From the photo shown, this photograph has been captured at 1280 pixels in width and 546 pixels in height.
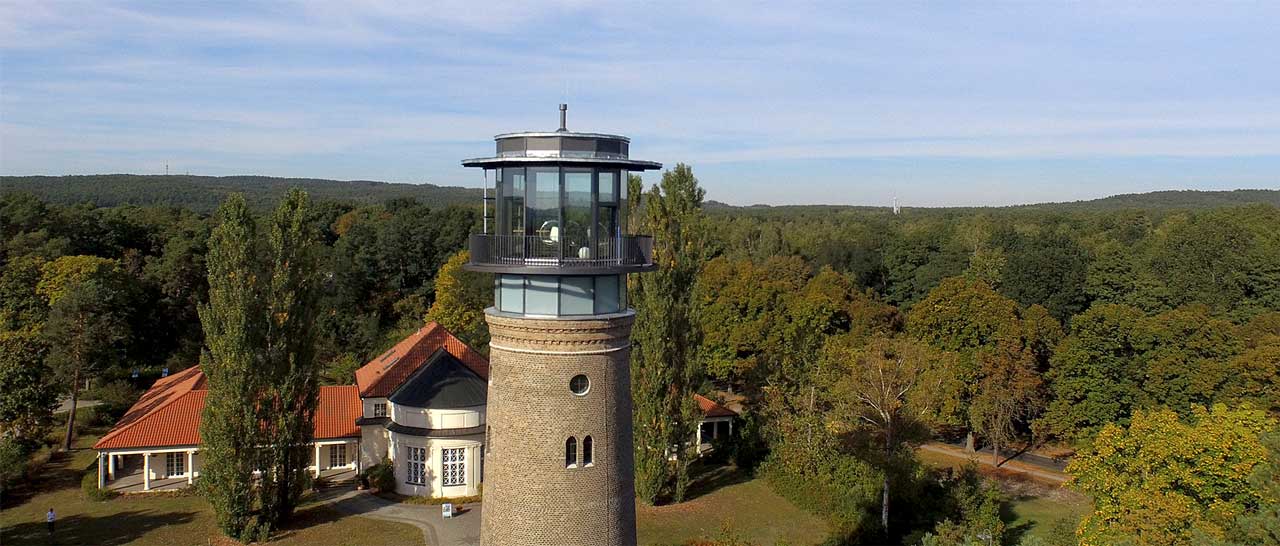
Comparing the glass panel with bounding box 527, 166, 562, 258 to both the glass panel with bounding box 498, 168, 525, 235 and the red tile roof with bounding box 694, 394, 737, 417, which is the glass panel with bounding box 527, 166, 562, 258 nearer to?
the glass panel with bounding box 498, 168, 525, 235

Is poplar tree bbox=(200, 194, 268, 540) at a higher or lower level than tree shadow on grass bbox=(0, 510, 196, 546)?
higher

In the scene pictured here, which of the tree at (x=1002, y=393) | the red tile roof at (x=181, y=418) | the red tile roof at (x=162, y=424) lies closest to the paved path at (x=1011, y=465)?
the tree at (x=1002, y=393)

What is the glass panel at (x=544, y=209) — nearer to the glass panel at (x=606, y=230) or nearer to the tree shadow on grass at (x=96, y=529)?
the glass panel at (x=606, y=230)

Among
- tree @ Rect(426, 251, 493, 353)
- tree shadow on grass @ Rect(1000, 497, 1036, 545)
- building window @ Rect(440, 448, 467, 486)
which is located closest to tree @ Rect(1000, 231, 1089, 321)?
tree shadow on grass @ Rect(1000, 497, 1036, 545)

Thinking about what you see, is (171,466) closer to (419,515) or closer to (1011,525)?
(419,515)

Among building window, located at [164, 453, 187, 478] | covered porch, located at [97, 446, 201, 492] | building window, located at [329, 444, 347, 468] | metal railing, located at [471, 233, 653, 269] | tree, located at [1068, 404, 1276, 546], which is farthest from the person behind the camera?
building window, located at [329, 444, 347, 468]

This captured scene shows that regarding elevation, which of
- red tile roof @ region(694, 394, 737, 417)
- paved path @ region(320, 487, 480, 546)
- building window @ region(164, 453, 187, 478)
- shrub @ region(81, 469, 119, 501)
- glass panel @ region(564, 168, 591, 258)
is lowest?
paved path @ region(320, 487, 480, 546)

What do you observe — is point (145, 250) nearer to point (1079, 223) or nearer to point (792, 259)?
point (792, 259)
